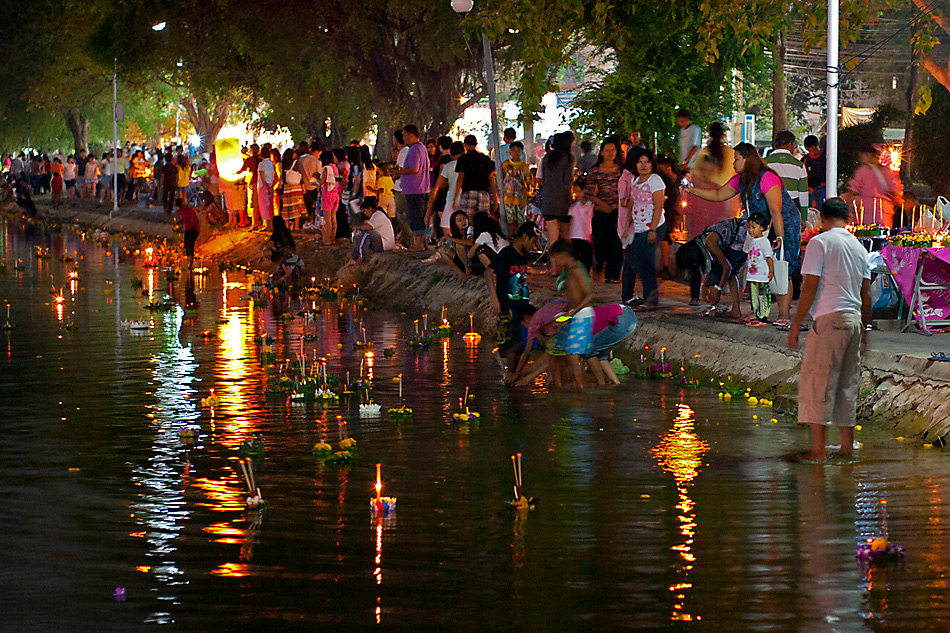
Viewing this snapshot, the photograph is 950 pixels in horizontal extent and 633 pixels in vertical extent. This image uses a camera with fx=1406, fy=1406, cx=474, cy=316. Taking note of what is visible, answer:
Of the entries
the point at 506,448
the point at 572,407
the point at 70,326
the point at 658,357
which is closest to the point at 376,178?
the point at 70,326

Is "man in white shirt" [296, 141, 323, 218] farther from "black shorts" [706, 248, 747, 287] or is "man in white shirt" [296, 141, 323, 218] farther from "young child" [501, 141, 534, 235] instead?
"black shorts" [706, 248, 747, 287]

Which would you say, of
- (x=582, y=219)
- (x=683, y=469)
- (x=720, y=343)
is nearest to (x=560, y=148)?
(x=582, y=219)

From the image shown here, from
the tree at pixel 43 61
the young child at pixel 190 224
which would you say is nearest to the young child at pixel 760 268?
the young child at pixel 190 224

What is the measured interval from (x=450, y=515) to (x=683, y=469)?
2.01 m

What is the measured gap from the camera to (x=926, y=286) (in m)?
13.8

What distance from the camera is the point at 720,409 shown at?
12.1 meters

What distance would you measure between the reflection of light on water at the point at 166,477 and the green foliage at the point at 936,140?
72.4 ft

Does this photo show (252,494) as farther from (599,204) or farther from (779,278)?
(599,204)

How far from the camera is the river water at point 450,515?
6680 mm

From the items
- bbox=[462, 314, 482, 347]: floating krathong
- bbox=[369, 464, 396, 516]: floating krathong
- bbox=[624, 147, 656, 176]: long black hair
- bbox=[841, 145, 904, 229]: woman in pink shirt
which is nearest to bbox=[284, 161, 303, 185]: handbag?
bbox=[462, 314, 482, 347]: floating krathong

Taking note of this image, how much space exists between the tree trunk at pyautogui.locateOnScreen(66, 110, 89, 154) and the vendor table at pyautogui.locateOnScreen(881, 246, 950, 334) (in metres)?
46.2

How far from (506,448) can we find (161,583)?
3840 mm

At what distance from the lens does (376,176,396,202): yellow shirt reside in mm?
23734

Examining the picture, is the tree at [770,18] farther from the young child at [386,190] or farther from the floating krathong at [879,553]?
the floating krathong at [879,553]
